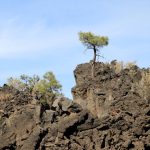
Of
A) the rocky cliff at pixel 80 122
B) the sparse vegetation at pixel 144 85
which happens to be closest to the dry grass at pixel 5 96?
the rocky cliff at pixel 80 122

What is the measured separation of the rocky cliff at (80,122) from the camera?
43625 mm

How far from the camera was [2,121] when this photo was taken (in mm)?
45562

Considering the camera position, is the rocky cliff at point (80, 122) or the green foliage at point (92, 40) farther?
the green foliage at point (92, 40)

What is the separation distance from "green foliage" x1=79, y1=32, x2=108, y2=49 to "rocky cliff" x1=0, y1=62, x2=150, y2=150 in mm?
14056

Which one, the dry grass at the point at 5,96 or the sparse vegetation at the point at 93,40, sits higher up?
the sparse vegetation at the point at 93,40

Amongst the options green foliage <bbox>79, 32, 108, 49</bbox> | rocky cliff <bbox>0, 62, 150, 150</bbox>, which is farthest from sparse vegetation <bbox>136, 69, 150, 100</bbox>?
green foliage <bbox>79, 32, 108, 49</bbox>

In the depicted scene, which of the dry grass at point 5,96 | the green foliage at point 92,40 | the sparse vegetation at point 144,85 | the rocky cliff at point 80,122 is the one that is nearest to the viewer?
the rocky cliff at point 80,122

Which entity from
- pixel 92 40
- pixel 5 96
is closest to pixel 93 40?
pixel 92 40

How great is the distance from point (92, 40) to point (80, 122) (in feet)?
65.0

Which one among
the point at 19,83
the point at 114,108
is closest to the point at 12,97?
the point at 114,108

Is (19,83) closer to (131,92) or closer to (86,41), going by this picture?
(86,41)

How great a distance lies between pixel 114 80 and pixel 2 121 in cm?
1293

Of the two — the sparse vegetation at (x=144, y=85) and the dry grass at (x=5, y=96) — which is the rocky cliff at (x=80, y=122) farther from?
the sparse vegetation at (x=144, y=85)

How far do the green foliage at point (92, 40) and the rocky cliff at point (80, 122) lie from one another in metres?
14.1
